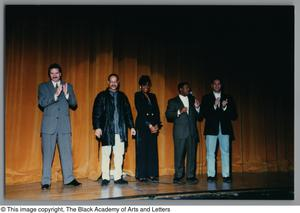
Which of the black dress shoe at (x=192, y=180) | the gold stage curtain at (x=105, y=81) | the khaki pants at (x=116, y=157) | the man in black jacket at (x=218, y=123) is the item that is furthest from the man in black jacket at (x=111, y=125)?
the man in black jacket at (x=218, y=123)

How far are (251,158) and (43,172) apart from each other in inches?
131

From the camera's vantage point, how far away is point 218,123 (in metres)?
6.65

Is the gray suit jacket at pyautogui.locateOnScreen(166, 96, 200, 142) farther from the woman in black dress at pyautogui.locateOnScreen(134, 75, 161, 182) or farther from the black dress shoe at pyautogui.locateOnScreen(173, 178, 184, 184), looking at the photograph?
the black dress shoe at pyautogui.locateOnScreen(173, 178, 184, 184)

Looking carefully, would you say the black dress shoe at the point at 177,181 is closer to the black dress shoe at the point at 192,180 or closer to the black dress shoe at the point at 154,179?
the black dress shoe at the point at 192,180

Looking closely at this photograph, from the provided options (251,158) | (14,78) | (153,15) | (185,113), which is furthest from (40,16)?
(251,158)

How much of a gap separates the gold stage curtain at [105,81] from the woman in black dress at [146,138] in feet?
1.63

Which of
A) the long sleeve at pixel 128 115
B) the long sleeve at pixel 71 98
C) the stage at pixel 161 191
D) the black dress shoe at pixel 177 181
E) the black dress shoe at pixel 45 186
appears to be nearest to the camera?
the stage at pixel 161 191

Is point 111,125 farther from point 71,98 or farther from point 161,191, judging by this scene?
point 161,191

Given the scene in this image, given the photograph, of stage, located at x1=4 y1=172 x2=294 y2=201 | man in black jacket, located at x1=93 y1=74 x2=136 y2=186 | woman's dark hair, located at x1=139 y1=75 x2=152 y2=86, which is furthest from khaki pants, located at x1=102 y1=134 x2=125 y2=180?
woman's dark hair, located at x1=139 y1=75 x2=152 y2=86

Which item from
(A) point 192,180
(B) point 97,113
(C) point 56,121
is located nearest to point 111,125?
(B) point 97,113

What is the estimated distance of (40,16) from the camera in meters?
6.67

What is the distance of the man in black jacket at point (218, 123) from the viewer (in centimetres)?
665

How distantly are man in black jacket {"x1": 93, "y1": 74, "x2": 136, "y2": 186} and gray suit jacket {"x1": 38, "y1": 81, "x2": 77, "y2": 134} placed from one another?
324 mm

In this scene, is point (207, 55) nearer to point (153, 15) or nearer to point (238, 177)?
point (153, 15)
